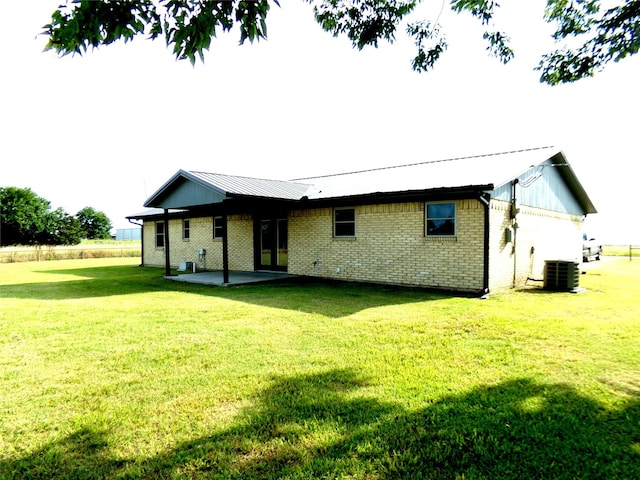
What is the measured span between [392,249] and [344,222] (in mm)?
2137

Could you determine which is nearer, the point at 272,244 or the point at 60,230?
the point at 272,244

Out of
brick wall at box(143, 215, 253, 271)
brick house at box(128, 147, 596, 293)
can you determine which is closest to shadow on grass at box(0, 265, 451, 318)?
brick house at box(128, 147, 596, 293)

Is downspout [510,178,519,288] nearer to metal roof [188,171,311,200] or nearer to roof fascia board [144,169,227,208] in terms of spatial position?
metal roof [188,171,311,200]

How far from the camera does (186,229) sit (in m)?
20.7

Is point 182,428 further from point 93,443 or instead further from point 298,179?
point 298,179

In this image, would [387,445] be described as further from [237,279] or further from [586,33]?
[237,279]

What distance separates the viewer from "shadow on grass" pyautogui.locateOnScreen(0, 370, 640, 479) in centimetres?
269

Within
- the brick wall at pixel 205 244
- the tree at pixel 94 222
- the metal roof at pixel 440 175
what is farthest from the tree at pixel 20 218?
the metal roof at pixel 440 175

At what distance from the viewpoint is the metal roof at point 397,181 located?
1179 cm

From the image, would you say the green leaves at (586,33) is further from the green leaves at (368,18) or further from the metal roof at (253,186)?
the metal roof at (253,186)

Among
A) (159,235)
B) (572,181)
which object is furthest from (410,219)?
(159,235)

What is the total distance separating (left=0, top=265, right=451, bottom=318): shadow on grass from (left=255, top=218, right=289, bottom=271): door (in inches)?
79.4

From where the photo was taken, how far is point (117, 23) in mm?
3199

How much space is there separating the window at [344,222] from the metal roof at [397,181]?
61 centimetres
